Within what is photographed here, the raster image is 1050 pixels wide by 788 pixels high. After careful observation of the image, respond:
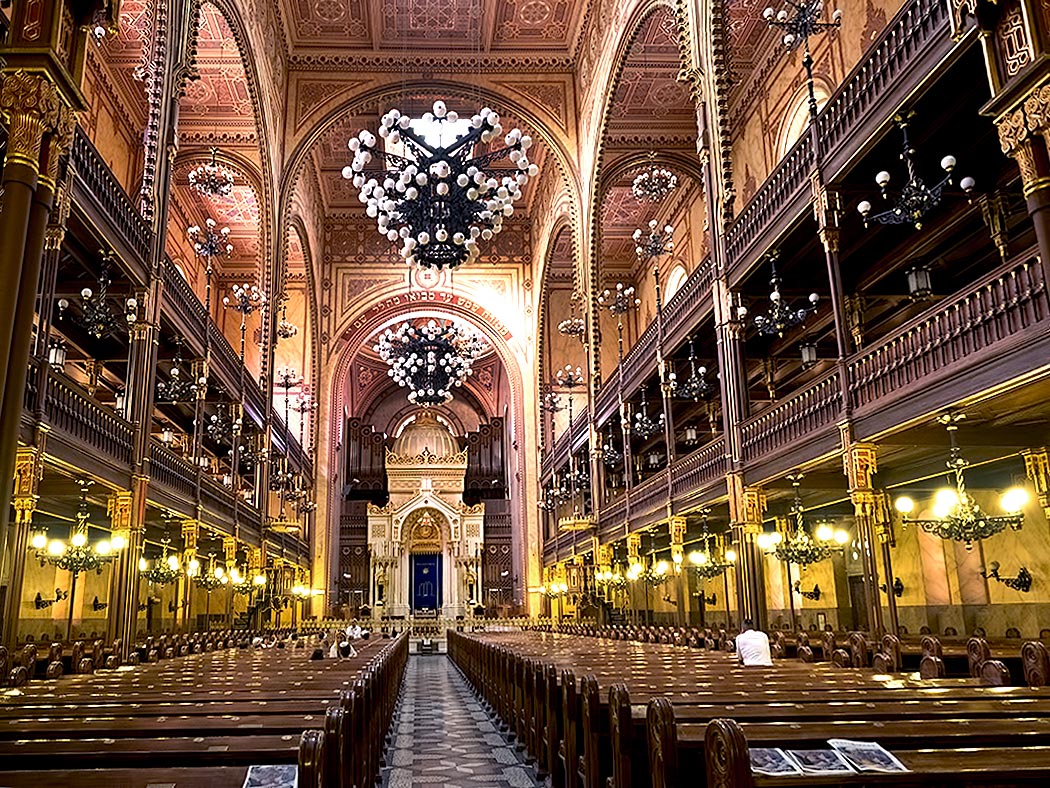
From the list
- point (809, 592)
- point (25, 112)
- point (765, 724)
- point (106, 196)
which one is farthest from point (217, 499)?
Result: point (765, 724)

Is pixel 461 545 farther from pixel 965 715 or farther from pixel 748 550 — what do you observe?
pixel 965 715

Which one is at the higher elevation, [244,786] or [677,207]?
[677,207]

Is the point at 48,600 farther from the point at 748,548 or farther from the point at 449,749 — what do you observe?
the point at 748,548

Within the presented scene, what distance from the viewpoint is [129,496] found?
12.4m

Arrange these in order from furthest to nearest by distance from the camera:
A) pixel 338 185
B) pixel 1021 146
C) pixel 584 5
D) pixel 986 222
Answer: pixel 338 185 < pixel 584 5 < pixel 986 222 < pixel 1021 146

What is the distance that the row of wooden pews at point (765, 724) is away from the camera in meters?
2.50

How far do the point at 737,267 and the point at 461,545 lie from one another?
26.3 metres

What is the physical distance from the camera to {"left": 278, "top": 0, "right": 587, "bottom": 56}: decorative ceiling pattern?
22.0 m

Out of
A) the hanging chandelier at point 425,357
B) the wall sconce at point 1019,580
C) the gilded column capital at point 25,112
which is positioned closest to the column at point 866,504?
the wall sconce at point 1019,580

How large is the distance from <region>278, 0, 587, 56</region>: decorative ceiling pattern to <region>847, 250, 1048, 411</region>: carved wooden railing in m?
16.2

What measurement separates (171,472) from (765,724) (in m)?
13.6

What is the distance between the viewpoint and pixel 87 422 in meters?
10.8

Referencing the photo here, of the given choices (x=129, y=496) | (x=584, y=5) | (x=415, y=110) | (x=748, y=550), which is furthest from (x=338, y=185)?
(x=748, y=550)

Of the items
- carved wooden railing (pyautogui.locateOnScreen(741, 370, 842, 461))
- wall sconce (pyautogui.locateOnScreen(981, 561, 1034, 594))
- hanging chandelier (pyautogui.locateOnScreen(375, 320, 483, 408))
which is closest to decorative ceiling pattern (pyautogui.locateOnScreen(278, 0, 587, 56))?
hanging chandelier (pyautogui.locateOnScreen(375, 320, 483, 408))
